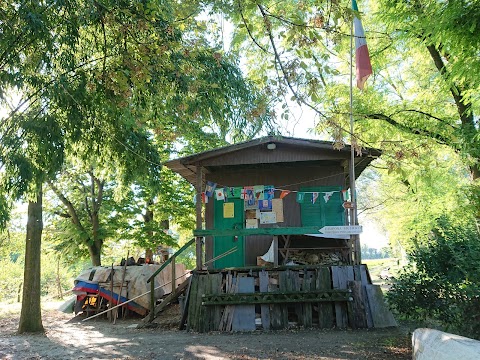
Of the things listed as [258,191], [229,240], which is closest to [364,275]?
[258,191]

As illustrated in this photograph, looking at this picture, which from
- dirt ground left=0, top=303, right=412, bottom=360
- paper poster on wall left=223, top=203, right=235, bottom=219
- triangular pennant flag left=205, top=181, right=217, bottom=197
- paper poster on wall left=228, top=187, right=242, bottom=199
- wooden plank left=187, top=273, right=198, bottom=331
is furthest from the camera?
paper poster on wall left=223, top=203, right=235, bottom=219

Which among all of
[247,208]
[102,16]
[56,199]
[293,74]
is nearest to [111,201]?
[56,199]

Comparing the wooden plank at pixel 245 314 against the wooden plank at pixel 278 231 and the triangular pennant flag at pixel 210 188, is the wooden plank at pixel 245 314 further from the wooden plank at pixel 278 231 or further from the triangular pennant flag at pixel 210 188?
the triangular pennant flag at pixel 210 188

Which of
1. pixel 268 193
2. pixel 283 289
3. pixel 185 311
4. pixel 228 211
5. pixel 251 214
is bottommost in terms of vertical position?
pixel 185 311

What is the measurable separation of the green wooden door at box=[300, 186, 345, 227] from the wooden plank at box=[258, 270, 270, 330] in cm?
234

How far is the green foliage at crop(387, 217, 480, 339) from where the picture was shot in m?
6.16

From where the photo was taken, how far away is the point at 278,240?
11133mm

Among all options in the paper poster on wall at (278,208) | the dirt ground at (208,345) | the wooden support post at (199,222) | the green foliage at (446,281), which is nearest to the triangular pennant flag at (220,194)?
the wooden support post at (199,222)

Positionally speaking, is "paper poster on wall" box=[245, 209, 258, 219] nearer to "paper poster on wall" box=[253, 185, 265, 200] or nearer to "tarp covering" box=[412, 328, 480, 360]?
"paper poster on wall" box=[253, 185, 265, 200]

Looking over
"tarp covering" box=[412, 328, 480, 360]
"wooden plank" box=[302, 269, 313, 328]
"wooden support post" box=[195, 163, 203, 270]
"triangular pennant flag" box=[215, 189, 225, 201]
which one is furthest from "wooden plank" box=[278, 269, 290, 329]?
"tarp covering" box=[412, 328, 480, 360]

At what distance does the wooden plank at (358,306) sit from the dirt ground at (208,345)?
32cm

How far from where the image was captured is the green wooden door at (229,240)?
464 inches

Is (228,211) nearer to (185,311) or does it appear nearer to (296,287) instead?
(185,311)

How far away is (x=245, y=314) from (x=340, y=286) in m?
2.15
